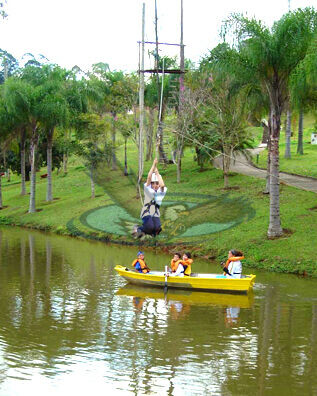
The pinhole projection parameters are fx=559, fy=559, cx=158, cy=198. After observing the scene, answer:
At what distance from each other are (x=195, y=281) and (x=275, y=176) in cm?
724

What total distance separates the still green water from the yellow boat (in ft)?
1.30

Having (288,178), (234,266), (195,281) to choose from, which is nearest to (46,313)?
(195,281)

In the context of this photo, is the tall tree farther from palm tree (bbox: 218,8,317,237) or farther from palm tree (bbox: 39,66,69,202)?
palm tree (bbox: 218,8,317,237)

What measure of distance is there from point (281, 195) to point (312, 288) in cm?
1346

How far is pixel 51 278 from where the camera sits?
23.9 metres

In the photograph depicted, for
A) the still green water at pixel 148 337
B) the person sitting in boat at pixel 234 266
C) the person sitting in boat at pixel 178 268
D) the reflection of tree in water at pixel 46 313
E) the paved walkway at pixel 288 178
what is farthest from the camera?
the paved walkway at pixel 288 178

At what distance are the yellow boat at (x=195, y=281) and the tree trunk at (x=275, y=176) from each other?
656 centimetres

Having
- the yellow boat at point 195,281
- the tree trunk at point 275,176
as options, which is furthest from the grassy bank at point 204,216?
the yellow boat at point 195,281

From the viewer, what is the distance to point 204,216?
3453 centimetres

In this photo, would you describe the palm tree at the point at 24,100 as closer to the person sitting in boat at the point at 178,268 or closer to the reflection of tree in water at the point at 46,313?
the reflection of tree in water at the point at 46,313

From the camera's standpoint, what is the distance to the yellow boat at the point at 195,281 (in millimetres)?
21219

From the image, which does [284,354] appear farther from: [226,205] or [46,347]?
[226,205]

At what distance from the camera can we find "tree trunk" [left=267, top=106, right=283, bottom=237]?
26.7m

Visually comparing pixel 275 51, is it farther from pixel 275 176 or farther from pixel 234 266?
pixel 234 266
